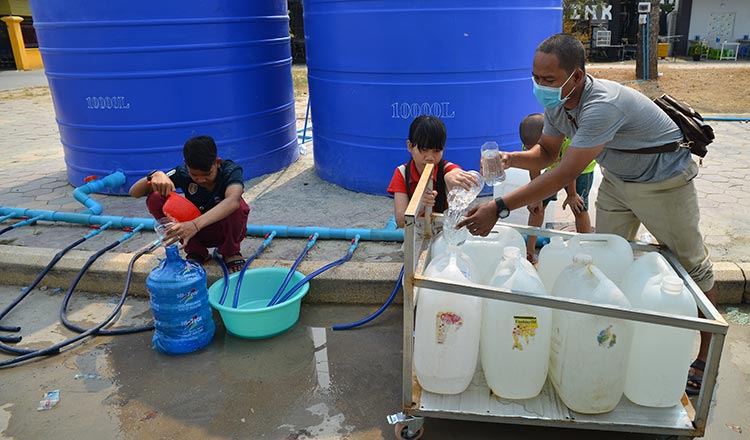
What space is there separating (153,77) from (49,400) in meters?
3.03

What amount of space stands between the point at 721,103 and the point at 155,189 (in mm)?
9937

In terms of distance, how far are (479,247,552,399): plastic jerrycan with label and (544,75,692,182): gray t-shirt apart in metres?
0.58

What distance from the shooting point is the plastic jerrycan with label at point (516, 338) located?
1983 millimetres

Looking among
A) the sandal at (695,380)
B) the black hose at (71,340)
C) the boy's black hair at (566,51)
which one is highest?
the boy's black hair at (566,51)

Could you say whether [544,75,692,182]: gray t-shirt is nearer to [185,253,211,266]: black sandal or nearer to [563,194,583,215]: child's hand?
[563,194,583,215]: child's hand

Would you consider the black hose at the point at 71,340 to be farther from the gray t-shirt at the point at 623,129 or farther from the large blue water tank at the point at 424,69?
the gray t-shirt at the point at 623,129

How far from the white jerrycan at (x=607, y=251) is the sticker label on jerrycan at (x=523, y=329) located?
1.48 ft

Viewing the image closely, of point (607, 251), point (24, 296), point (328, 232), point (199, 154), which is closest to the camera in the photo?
point (607, 251)

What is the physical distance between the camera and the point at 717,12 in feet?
72.8

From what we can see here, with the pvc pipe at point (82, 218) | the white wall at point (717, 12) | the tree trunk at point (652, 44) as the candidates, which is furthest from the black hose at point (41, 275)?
the white wall at point (717, 12)

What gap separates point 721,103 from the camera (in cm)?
961

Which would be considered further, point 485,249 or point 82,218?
point 82,218

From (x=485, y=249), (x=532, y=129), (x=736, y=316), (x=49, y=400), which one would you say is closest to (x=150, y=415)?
(x=49, y=400)

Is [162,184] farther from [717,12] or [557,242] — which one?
[717,12]
